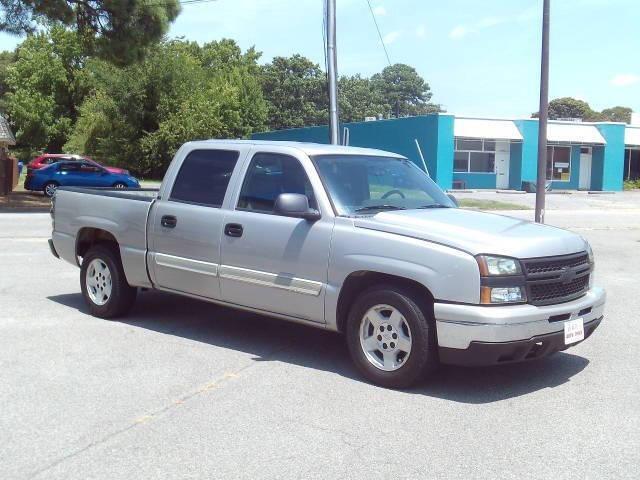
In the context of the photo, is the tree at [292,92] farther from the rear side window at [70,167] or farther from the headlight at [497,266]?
the headlight at [497,266]

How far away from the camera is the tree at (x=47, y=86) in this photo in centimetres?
5994

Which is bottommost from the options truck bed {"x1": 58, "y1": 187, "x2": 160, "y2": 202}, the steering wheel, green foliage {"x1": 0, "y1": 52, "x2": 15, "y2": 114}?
truck bed {"x1": 58, "y1": 187, "x2": 160, "y2": 202}

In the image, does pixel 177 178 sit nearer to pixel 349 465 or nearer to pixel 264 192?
pixel 264 192

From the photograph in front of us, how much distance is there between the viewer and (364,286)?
246 inches

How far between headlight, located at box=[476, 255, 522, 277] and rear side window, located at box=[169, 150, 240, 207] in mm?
2675

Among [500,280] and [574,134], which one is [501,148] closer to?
[574,134]

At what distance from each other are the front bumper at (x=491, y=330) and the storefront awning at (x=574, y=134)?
40410 mm

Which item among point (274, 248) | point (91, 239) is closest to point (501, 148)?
point (91, 239)

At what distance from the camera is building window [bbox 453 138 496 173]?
143ft

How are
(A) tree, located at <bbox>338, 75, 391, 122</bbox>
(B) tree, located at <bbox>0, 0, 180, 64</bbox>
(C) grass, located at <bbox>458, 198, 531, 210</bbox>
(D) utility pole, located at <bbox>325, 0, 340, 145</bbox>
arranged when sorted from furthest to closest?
(A) tree, located at <bbox>338, 75, 391, 122</bbox>
(C) grass, located at <bbox>458, 198, 531, 210</bbox>
(B) tree, located at <bbox>0, 0, 180, 64</bbox>
(D) utility pole, located at <bbox>325, 0, 340, 145</bbox>

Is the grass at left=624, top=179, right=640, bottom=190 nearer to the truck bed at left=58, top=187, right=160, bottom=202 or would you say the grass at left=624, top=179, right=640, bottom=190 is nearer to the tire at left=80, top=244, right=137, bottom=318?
the truck bed at left=58, top=187, right=160, bottom=202

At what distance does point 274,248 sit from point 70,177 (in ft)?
85.9

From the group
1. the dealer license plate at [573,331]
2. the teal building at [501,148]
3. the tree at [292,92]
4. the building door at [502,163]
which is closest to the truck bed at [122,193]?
the dealer license plate at [573,331]

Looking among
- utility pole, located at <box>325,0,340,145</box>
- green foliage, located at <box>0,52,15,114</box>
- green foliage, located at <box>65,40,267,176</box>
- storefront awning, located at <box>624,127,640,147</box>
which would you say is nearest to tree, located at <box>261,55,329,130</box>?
green foliage, located at <box>65,40,267,176</box>
